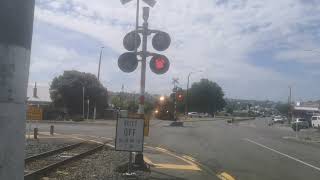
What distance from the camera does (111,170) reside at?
14945 mm

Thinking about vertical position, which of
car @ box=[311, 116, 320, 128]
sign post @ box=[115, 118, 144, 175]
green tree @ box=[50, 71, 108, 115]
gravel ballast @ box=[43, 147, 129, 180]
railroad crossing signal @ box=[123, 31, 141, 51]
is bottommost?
gravel ballast @ box=[43, 147, 129, 180]

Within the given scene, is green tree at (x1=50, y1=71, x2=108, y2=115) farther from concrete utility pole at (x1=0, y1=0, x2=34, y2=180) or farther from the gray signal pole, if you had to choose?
concrete utility pole at (x1=0, y1=0, x2=34, y2=180)

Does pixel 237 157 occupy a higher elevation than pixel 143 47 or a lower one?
lower

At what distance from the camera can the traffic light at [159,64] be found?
581 inches

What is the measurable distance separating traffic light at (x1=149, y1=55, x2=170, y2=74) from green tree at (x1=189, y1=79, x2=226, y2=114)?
504 ft

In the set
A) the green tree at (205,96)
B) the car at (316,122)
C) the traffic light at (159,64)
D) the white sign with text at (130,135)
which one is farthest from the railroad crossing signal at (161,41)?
the green tree at (205,96)

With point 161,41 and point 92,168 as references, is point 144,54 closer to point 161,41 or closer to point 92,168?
point 161,41

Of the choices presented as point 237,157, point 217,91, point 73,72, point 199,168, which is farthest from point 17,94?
point 217,91

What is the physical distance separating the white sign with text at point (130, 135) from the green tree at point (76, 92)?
6609cm

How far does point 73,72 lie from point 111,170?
6820 centimetres

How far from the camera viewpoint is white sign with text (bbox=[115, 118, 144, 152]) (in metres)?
12.9

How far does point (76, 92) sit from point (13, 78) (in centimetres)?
7651

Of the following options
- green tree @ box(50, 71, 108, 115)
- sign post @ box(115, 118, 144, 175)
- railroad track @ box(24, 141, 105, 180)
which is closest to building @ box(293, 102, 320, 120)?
green tree @ box(50, 71, 108, 115)

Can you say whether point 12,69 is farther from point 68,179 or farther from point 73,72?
point 73,72
